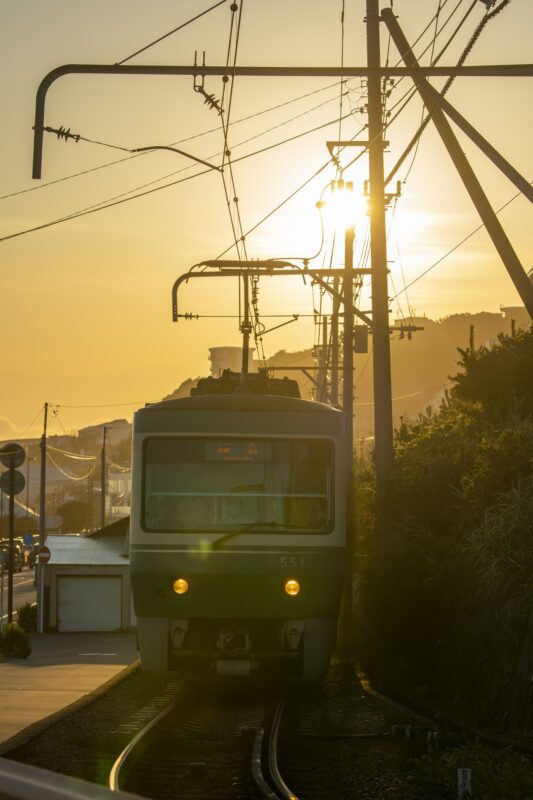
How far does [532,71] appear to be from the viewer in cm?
1268

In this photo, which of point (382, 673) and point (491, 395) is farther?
point (491, 395)

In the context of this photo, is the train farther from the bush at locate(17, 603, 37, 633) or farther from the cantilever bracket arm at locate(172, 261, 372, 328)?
the bush at locate(17, 603, 37, 633)

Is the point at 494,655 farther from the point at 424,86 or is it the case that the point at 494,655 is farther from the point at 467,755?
the point at 424,86

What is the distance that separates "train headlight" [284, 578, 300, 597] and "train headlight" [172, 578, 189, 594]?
115 cm

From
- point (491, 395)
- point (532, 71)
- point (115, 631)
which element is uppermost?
point (532, 71)

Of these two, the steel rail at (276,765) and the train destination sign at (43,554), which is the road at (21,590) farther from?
the steel rail at (276,765)

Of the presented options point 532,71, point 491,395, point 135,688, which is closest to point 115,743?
point 135,688

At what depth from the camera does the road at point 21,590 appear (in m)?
62.7

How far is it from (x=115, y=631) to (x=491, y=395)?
99.2ft

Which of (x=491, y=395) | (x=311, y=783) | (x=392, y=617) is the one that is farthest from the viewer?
(x=491, y=395)

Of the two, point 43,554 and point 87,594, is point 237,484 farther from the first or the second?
point 87,594

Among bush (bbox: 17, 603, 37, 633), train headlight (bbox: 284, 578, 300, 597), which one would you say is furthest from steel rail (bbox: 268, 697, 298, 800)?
bush (bbox: 17, 603, 37, 633)

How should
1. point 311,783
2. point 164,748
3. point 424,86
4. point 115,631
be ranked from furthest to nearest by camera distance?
1. point 115,631
2. point 424,86
3. point 164,748
4. point 311,783

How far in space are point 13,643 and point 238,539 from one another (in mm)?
16653
